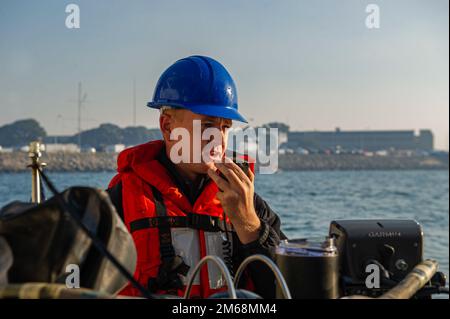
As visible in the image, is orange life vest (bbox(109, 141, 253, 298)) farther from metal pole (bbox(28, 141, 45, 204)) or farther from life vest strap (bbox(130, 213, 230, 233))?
metal pole (bbox(28, 141, 45, 204))

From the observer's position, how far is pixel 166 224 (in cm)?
299

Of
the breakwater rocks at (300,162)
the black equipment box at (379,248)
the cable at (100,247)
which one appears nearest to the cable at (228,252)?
the black equipment box at (379,248)

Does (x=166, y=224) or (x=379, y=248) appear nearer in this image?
(x=379, y=248)

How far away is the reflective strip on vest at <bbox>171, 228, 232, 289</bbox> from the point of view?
296cm

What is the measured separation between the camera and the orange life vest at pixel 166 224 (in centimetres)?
291

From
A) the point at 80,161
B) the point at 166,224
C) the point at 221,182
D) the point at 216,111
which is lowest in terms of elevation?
the point at 80,161

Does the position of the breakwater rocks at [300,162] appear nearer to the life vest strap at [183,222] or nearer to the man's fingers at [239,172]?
the life vest strap at [183,222]

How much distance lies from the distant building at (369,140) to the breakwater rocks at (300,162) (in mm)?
5542

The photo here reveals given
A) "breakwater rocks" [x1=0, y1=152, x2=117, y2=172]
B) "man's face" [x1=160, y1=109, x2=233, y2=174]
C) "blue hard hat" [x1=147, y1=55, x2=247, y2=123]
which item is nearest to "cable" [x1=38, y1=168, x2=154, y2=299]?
"man's face" [x1=160, y1=109, x2=233, y2=174]

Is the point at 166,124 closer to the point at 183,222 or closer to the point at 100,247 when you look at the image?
the point at 183,222

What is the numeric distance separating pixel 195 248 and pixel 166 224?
175mm

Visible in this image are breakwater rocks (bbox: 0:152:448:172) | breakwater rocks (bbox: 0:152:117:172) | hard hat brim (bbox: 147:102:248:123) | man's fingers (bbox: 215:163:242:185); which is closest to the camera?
man's fingers (bbox: 215:163:242:185)

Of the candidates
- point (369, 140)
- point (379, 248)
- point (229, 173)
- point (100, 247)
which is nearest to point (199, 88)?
point (229, 173)
